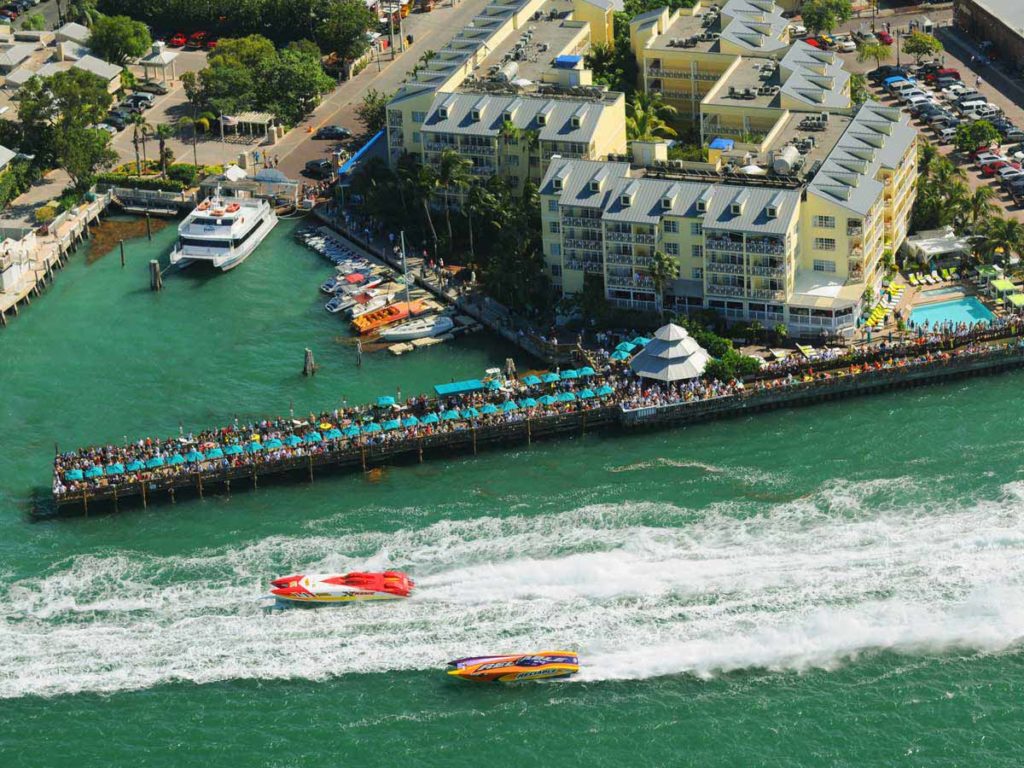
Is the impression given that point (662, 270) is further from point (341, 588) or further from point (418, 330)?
point (341, 588)

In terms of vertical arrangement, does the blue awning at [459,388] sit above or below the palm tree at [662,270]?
below

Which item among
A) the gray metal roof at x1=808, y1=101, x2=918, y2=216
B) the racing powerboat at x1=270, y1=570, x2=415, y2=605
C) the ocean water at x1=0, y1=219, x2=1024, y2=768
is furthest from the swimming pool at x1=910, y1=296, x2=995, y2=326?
the racing powerboat at x1=270, y1=570, x2=415, y2=605

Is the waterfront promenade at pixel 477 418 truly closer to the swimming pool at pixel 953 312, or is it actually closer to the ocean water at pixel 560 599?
the ocean water at pixel 560 599

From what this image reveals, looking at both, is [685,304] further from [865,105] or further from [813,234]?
[865,105]

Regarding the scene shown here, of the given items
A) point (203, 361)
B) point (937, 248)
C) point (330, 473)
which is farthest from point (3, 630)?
point (937, 248)

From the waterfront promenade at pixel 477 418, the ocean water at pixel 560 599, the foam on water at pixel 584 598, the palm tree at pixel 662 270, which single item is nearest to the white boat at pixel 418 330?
the ocean water at pixel 560 599

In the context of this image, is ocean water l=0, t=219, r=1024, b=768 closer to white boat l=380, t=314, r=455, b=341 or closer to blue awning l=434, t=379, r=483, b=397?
blue awning l=434, t=379, r=483, b=397

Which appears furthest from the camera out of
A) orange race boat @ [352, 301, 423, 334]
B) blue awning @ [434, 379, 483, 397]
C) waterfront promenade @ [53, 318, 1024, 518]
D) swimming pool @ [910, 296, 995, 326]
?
orange race boat @ [352, 301, 423, 334]

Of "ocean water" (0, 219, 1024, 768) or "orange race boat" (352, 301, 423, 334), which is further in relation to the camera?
"orange race boat" (352, 301, 423, 334)
